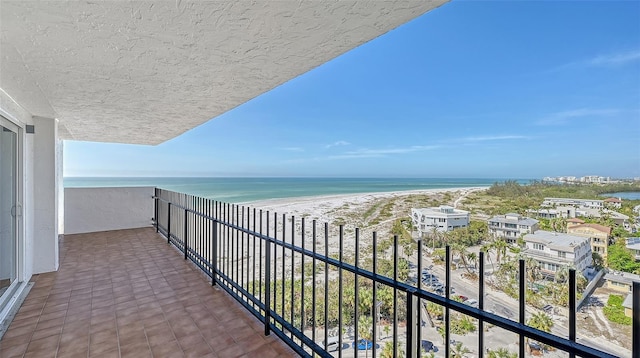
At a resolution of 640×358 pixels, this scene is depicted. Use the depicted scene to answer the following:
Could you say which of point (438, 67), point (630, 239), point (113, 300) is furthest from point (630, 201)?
point (438, 67)

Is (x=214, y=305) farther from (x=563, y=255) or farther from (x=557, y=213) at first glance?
(x=557, y=213)

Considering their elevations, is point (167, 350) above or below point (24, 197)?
below

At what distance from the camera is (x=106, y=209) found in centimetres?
656

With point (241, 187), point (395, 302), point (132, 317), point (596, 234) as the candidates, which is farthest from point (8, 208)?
point (241, 187)

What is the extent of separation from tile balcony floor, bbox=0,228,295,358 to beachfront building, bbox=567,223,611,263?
3.63 meters

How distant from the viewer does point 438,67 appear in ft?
→ 76.1

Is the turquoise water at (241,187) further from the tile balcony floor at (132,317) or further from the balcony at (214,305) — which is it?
the balcony at (214,305)

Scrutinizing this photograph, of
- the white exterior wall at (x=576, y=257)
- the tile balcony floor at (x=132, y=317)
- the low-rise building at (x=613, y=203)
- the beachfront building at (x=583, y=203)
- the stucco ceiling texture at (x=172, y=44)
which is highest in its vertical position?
the stucco ceiling texture at (x=172, y=44)

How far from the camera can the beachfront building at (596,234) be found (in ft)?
10.1

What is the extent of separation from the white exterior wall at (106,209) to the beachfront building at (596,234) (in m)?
8.51

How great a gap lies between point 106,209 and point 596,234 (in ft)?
31.1

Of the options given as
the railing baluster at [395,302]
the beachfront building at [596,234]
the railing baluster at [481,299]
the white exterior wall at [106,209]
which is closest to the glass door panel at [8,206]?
the white exterior wall at [106,209]

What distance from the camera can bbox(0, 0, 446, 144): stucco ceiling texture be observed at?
4.67ft

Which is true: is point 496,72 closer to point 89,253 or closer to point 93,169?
point 89,253
